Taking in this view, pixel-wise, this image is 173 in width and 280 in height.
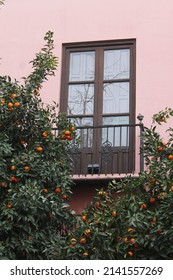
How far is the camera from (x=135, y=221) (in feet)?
25.2

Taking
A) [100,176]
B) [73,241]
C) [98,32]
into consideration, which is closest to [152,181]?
[73,241]

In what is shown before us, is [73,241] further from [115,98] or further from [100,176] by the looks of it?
[115,98]

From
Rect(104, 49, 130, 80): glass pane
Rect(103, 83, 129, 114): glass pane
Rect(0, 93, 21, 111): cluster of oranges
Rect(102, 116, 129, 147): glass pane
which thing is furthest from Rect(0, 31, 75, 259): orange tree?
Rect(104, 49, 130, 80): glass pane

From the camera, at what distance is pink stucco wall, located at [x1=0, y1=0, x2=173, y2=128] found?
11852 millimetres

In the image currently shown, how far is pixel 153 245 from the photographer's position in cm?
752

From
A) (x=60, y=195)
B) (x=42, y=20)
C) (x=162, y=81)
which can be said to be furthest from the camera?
(x=42, y=20)

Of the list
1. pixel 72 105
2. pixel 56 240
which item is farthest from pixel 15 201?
pixel 72 105

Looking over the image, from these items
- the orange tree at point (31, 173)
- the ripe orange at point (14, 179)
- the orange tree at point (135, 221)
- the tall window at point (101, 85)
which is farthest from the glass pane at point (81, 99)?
the ripe orange at point (14, 179)

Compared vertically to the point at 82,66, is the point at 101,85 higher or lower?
lower

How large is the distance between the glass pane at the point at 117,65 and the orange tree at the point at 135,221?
393 cm

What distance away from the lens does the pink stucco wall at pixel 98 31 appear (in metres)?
11.9

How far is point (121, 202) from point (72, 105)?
14.2 feet

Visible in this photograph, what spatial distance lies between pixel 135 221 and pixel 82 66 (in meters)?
5.26
